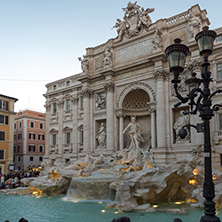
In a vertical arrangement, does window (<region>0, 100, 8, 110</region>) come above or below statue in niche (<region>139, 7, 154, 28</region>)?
below

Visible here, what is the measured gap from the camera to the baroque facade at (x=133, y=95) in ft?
63.3

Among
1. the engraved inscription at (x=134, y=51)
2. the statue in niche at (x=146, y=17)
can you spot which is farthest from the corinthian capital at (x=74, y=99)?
the statue in niche at (x=146, y=17)

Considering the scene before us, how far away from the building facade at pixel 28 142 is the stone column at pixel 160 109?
28.7m

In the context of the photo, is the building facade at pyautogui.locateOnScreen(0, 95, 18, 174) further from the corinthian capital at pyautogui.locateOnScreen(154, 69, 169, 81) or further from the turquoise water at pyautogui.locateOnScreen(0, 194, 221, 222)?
the corinthian capital at pyautogui.locateOnScreen(154, 69, 169, 81)

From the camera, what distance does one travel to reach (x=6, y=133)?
116 ft

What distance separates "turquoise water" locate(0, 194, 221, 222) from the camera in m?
10.5

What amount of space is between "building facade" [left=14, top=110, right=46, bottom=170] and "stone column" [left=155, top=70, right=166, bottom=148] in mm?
28747

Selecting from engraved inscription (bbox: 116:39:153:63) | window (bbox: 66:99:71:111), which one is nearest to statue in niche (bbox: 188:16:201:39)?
engraved inscription (bbox: 116:39:153:63)

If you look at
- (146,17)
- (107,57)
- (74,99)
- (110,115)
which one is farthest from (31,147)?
(146,17)

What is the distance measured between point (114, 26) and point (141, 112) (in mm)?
8895

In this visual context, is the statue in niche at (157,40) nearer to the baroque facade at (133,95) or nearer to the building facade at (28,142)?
the baroque facade at (133,95)

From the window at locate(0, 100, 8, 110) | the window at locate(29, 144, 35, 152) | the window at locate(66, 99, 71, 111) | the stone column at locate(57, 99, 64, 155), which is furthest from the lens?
the window at locate(29, 144, 35, 152)

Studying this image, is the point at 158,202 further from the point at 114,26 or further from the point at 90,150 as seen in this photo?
the point at 114,26

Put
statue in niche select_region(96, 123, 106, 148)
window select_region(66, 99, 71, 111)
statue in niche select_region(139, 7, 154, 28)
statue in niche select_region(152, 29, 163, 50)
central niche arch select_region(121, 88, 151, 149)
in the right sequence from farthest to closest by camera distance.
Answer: window select_region(66, 99, 71, 111), statue in niche select_region(96, 123, 106, 148), central niche arch select_region(121, 88, 151, 149), statue in niche select_region(139, 7, 154, 28), statue in niche select_region(152, 29, 163, 50)
